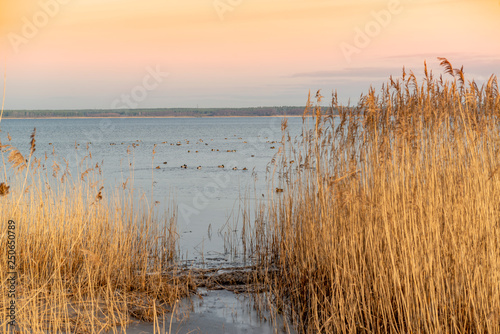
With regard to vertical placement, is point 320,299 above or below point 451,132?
below

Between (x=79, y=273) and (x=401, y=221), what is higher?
(x=401, y=221)

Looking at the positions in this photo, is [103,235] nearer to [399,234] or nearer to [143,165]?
[399,234]

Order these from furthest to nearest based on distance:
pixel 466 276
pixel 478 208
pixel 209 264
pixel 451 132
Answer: pixel 209 264, pixel 451 132, pixel 478 208, pixel 466 276

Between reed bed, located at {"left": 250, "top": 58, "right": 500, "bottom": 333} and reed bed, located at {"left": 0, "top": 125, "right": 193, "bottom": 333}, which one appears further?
reed bed, located at {"left": 0, "top": 125, "right": 193, "bottom": 333}

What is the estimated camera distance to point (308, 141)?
5.62 meters

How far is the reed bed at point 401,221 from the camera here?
3.24 m

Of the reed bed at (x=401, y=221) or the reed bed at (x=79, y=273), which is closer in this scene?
the reed bed at (x=401, y=221)

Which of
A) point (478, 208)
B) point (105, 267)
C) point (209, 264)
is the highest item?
point (478, 208)

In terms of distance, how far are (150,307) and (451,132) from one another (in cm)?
366

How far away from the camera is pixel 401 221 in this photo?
362 centimetres

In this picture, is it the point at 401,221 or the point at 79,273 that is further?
the point at 79,273

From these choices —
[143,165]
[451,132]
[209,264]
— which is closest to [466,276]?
[451,132]


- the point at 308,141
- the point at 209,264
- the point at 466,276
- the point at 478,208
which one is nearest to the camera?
the point at 466,276

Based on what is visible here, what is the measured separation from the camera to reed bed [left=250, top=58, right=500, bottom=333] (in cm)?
324
